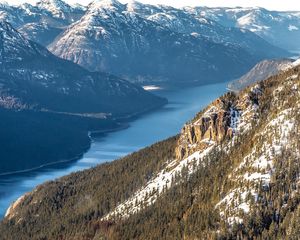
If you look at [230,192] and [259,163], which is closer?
[230,192]

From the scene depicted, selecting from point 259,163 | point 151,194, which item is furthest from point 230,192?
point 151,194

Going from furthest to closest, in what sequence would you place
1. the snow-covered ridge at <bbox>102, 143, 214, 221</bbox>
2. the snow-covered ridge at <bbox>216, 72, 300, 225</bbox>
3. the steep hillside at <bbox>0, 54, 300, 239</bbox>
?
1. the snow-covered ridge at <bbox>102, 143, 214, 221</bbox>
2. the snow-covered ridge at <bbox>216, 72, 300, 225</bbox>
3. the steep hillside at <bbox>0, 54, 300, 239</bbox>

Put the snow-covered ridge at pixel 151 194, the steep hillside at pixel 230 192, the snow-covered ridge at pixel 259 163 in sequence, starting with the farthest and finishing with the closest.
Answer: the snow-covered ridge at pixel 151 194
the snow-covered ridge at pixel 259 163
the steep hillside at pixel 230 192

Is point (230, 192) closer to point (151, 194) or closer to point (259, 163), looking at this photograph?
point (259, 163)

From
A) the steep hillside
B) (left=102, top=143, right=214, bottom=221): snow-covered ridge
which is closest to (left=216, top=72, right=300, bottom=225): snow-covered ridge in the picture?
the steep hillside

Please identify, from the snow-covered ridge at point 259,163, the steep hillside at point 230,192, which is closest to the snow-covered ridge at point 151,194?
the steep hillside at point 230,192

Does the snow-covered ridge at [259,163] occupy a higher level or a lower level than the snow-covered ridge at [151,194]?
higher

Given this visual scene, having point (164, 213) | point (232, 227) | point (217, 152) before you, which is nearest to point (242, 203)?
point (232, 227)

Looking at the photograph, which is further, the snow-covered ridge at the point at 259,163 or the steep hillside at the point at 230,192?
the snow-covered ridge at the point at 259,163

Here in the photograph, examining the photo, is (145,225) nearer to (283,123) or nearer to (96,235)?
(96,235)

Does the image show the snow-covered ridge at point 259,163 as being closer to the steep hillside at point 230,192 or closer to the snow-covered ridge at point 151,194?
the steep hillside at point 230,192

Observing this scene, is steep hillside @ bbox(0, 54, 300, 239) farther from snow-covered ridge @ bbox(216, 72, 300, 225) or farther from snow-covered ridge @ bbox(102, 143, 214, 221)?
snow-covered ridge @ bbox(102, 143, 214, 221)
